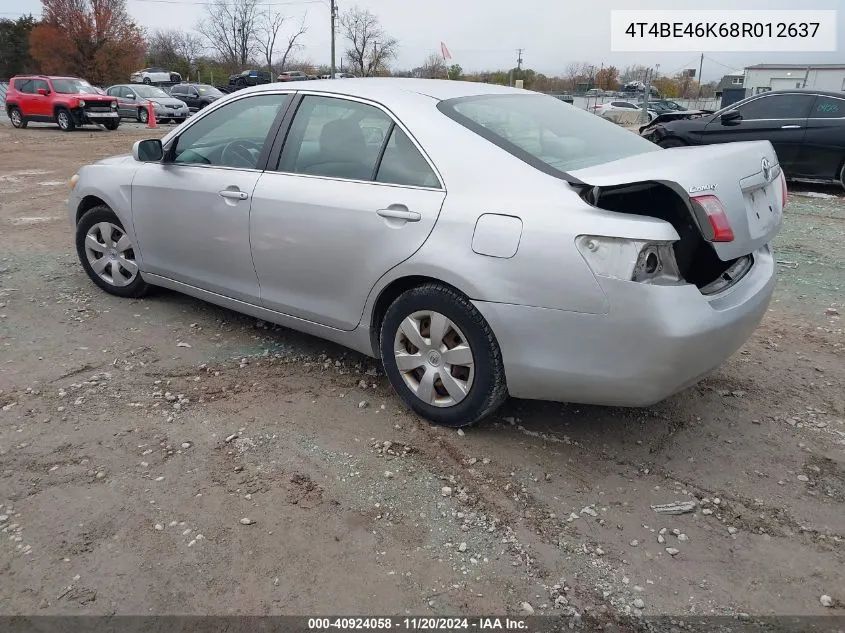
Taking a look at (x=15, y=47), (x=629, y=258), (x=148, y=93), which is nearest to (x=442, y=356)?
(x=629, y=258)

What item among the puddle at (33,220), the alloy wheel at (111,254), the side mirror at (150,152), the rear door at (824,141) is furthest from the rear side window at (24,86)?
the rear door at (824,141)

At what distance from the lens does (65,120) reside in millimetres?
21094

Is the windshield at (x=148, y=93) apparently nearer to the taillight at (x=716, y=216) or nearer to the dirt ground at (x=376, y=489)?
the dirt ground at (x=376, y=489)

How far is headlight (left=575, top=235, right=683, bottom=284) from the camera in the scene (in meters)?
2.53

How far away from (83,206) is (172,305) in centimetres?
102

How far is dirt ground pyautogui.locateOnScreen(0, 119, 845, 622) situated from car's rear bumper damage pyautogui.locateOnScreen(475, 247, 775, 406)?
Answer: 42cm

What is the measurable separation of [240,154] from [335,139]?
72 cm

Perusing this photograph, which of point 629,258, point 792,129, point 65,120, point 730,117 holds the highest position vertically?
point 65,120

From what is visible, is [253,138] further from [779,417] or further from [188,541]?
[779,417]

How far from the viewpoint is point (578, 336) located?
267 centimetres

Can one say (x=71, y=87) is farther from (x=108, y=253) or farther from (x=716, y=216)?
(x=716, y=216)

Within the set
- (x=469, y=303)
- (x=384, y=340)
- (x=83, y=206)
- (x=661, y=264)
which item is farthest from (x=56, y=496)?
(x=83, y=206)

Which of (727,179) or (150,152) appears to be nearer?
(727,179)

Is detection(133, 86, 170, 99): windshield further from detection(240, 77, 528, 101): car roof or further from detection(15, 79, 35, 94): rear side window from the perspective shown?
detection(240, 77, 528, 101): car roof
